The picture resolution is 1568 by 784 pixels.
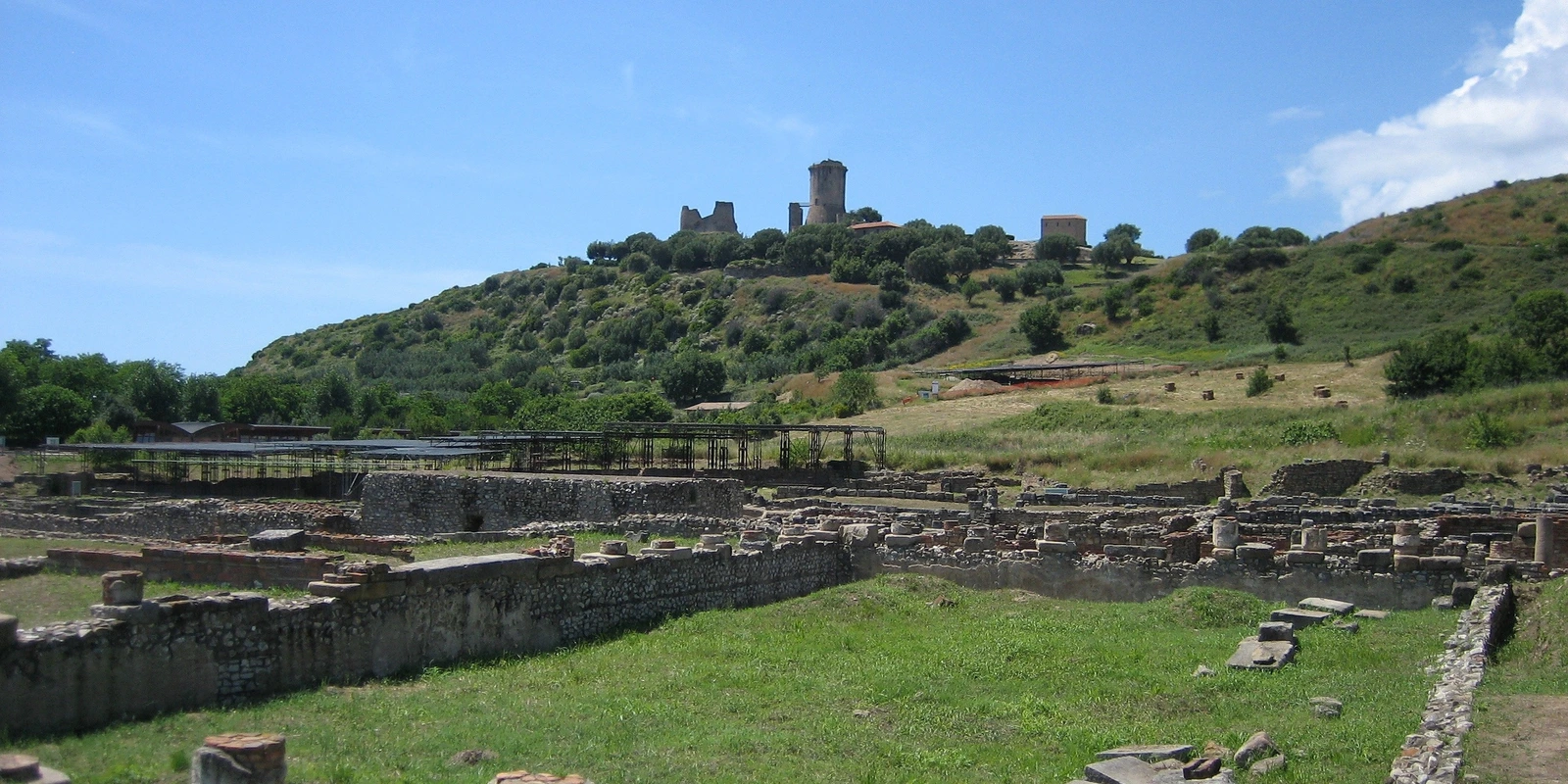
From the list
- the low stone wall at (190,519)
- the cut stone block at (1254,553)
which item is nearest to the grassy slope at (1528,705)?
the cut stone block at (1254,553)

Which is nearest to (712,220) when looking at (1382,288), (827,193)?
(827,193)

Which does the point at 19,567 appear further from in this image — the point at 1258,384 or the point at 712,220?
the point at 712,220

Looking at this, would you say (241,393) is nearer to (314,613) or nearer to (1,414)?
(1,414)

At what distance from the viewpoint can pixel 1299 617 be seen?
50.6ft

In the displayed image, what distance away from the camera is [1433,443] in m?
37.3

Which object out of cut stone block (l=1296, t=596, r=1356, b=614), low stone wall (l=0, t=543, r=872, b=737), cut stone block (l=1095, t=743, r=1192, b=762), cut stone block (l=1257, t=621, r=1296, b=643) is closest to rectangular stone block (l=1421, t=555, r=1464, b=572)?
cut stone block (l=1296, t=596, r=1356, b=614)

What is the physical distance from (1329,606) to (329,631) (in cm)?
1203

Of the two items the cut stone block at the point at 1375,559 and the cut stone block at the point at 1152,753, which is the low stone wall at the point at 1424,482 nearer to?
the cut stone block at the point at 1375,559

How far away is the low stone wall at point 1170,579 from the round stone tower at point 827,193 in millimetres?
153743

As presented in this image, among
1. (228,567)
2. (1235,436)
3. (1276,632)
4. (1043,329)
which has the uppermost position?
(1043,329)

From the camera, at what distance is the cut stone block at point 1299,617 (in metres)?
15.3

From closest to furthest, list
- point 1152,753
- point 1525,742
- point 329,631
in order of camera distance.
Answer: point 1525,742 → point 1152,753 → point 329,631

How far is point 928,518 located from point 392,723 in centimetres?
1640

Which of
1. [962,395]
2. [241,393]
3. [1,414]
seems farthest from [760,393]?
[1,414]
